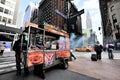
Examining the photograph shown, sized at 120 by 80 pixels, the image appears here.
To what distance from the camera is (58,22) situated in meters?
58.8

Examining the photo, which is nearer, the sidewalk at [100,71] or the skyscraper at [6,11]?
the sidewalk at [100,71]

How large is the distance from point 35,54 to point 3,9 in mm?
28329

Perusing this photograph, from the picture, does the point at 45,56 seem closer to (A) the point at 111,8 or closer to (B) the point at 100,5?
(A) the point at 111,8

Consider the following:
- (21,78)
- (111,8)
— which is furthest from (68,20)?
(111,8)

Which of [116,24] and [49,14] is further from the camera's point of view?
[49,14]

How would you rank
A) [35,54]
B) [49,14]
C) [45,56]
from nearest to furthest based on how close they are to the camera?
1. [35,54]
2. [45,56]
3. [49,14]

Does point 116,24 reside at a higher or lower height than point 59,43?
higher

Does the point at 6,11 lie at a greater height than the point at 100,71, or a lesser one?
greater

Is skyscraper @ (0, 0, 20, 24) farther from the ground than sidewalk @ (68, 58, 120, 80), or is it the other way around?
skyscraper @ (0, 0, 20, 24)

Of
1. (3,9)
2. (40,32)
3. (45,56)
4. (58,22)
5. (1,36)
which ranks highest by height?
(58,22)

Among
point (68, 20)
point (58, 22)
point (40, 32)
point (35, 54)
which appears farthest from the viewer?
point (58, 22)

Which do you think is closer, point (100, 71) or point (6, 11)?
point (100, 71)

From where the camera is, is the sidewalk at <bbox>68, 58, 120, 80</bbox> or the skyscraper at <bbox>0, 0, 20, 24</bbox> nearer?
the sidewalk at <bbox>68, 58, 120, 80</bbox>

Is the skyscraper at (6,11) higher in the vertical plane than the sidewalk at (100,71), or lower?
higher
